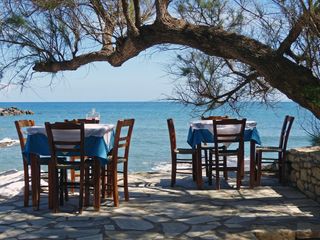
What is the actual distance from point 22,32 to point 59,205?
2235mm

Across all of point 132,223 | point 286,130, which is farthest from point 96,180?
point 286,130

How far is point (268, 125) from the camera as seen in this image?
110 feet

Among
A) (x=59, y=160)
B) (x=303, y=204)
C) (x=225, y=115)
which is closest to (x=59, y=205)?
(x=59, y=160)

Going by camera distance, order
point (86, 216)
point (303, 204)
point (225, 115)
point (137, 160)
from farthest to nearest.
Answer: point (137, 160) → point (225, 115) → point (303, 204) → point (86, 216)

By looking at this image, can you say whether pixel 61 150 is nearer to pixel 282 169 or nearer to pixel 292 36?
pixel 292 36

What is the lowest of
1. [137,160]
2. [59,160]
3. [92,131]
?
[137,160]

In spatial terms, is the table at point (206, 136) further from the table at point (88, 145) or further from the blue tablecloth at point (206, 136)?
the table at point (88, 145)

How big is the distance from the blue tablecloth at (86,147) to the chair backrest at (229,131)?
1.37 m

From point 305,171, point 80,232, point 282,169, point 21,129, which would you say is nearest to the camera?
point 80,232

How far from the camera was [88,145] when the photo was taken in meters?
4.85

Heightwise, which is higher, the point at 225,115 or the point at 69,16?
the point at 69,16

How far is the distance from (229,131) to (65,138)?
7.61ft

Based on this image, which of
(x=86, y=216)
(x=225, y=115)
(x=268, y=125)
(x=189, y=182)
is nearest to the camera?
(x=86, y=216)

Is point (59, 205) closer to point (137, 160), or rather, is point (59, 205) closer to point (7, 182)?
point (7, 182)
